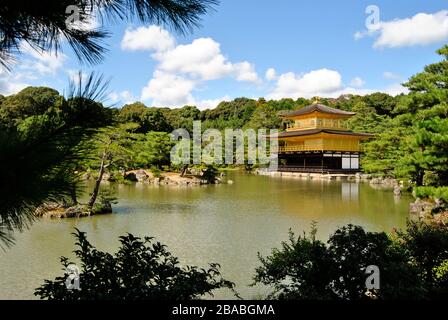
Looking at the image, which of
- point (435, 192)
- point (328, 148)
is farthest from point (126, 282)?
point (328, 148)

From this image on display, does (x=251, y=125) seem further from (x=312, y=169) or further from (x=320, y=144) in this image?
(x=312, y=169)

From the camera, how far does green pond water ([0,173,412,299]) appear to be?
5.43 meters

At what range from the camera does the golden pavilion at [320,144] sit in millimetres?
25641

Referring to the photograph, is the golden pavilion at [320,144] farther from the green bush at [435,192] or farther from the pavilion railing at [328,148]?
the green bush at [435,192]

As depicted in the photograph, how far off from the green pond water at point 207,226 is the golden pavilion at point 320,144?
35.9ft

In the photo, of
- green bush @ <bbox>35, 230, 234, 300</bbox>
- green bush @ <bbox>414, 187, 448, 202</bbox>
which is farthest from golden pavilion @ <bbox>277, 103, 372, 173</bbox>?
green bush @ <bbox>35, 230, 234, 300</bbox>

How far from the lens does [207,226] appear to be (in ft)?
28.2

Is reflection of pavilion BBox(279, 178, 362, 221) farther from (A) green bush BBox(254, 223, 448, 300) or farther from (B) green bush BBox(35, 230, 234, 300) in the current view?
(B) green bush BBox(35, 230, 234, 300)

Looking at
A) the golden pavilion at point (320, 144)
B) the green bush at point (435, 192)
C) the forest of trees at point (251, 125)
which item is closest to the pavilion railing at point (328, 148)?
the golden pavilion at point (320, 144)

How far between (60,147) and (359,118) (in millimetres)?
31672

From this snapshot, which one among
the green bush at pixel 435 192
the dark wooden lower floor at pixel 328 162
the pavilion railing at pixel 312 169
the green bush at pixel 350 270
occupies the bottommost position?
the green bush at pixel 350 270

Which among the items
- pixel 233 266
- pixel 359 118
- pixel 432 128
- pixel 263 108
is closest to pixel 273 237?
Answer: pixel 233 266

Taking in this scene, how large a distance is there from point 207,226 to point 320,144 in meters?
18.6

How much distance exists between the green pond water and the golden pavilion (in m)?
10.9
